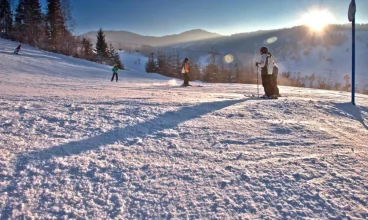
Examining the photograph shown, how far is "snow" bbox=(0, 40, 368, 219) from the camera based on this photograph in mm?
2084

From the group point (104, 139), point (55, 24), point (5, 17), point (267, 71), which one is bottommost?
point (104, 139)

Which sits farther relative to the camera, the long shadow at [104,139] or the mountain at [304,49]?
the mountain at [304,49]

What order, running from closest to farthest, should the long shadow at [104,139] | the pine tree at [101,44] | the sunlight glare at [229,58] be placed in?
the long shadow at [104,139] → the pine tree at [101,44] → the sunlight glare at [229,58]

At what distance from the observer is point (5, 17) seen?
58.2m

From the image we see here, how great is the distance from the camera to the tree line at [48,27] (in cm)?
5325

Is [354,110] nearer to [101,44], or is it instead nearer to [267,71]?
[267,71]

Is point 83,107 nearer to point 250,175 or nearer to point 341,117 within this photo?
point 250,175

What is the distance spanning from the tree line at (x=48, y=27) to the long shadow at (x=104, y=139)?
50.2 meters

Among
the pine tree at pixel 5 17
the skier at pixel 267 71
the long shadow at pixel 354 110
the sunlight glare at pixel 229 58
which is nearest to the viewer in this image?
the long shadow at pixel 354 110

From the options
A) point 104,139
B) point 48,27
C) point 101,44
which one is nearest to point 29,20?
point 48,27

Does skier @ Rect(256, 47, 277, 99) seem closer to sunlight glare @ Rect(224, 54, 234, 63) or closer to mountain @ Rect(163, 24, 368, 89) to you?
mountain @ Rect(163, 24, 368, 89)

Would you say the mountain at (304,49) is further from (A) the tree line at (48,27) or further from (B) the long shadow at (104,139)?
(B) the long shadow at (104,139)

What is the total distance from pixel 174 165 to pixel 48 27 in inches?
2587

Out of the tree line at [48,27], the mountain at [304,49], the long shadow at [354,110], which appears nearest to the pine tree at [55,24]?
the tree line at [48,27]
